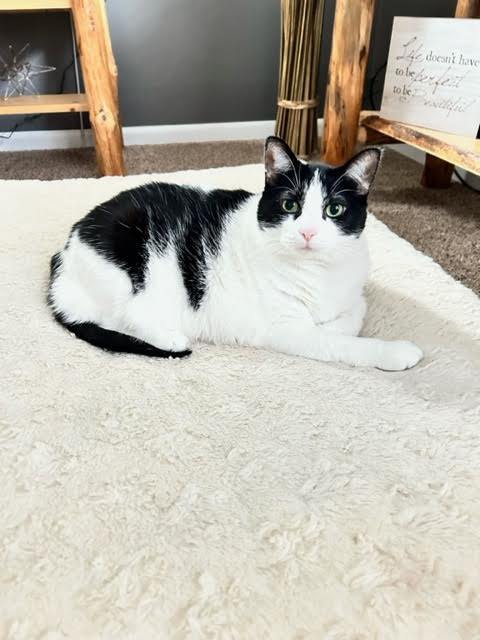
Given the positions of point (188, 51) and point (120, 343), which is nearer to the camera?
point (120, 343)

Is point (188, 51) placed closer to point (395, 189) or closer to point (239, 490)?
point (395, 189)

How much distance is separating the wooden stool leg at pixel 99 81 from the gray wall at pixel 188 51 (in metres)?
0.49

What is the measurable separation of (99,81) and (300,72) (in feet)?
2.51

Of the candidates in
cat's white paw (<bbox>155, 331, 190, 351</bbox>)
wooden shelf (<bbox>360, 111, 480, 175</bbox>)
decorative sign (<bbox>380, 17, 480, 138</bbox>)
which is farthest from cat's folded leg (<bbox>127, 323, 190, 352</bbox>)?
decorative sign (<bbox>380, 17, 480, 138</bbox>)

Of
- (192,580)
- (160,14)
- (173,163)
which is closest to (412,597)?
(192,580)

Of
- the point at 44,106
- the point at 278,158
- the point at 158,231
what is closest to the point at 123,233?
the point at 158,231

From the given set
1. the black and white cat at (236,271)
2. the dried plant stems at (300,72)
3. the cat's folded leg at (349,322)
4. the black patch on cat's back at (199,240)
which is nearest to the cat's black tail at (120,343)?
the black and white cat at (236,271)

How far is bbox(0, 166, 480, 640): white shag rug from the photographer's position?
0.55 m

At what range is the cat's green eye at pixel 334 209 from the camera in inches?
35.4

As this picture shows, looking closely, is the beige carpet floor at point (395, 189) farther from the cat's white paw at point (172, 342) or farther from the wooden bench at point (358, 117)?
the cat's white paw at point (172, 342)

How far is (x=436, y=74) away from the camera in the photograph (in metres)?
1.58

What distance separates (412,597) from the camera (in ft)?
1.84

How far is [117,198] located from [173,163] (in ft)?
4.17

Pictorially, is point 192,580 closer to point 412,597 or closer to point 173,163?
point 412,597
